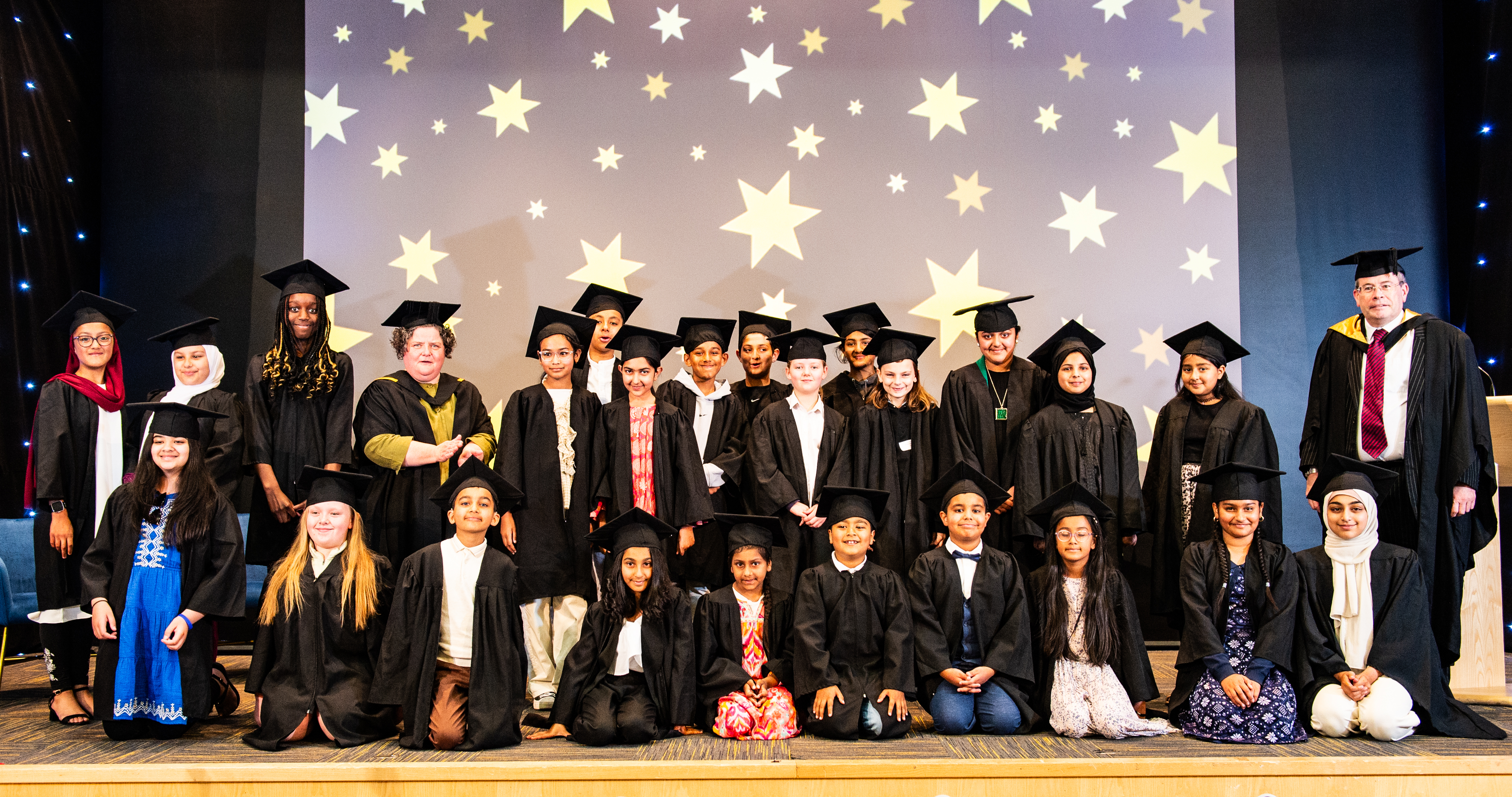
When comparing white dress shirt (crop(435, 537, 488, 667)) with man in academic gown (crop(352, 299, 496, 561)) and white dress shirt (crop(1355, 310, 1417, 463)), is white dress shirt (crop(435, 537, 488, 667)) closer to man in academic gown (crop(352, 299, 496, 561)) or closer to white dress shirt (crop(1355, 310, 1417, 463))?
man in academic gown (crop(352, 299, 496, 561))

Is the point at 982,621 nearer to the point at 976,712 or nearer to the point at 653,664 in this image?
the point at 976,712

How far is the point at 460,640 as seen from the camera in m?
3.92

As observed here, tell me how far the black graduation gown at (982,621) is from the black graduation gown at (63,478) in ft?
11.3

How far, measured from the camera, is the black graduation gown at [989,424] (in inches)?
193

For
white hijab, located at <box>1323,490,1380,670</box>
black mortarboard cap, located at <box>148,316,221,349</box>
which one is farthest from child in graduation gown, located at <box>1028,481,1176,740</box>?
black mortarboard cap, located at <box>148,316,221,349</box>

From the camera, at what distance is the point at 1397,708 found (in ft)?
12.6

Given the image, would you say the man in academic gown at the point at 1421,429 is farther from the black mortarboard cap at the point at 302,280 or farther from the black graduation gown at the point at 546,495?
the black mortarboard cap at the point at 302,280

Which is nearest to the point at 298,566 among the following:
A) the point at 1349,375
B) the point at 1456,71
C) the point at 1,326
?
the point at 1,326

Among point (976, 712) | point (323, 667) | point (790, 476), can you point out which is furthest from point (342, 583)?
point (976, 712)

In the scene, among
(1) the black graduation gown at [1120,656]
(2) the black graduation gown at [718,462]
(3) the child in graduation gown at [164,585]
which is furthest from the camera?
(2) the black graduation gown at [718,462]

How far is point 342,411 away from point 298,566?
Result: 947mm

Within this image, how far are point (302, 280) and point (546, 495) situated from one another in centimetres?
156

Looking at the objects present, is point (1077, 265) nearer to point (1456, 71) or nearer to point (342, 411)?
point (1456, 71)

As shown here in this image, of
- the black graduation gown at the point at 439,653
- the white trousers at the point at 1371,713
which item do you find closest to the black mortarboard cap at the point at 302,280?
the black graduation gown at the point at 439,653
